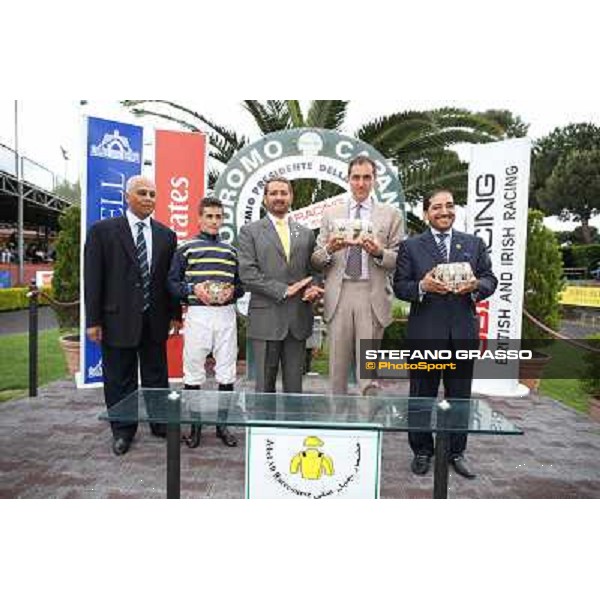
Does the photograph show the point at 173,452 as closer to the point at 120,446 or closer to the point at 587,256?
the point at 120,446

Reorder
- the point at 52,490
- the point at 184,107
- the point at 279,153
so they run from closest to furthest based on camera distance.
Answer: the point at 52,490 → the point at 279,153 → the point at 184,107

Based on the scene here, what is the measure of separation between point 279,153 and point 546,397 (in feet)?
10.3

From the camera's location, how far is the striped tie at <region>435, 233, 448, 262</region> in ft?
10.1

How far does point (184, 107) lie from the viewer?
A: 6332 millimetres

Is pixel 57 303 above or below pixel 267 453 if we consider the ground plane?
above

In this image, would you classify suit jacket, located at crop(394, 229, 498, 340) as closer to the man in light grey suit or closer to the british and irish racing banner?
the man in light grey suit

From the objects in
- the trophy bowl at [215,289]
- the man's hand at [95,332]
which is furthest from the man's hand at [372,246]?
the man's hand at [95,332]

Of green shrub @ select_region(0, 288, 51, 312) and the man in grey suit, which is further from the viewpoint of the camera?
green shrub @ select_region(0, 288, 51, 312)

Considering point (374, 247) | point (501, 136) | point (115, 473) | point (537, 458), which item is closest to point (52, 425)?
point (115, 473)

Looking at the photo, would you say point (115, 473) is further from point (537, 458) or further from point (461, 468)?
point (537, 458)

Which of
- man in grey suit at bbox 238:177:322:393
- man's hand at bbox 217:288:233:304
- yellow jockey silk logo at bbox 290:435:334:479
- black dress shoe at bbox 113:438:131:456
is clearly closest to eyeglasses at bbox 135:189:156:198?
man in grey suit at bbox 238:177:322:393

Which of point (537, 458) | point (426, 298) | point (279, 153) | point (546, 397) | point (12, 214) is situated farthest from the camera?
point (12, 214)

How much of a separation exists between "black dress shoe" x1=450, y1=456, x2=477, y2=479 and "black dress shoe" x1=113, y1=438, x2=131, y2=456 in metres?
1.88

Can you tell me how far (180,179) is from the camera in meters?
4.65
